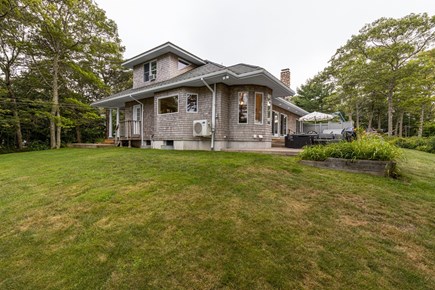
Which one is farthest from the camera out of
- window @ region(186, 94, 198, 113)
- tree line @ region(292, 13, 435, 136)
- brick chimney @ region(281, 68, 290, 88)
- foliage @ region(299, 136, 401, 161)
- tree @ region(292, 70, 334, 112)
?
tree @ region(292, 70, 334, 112)

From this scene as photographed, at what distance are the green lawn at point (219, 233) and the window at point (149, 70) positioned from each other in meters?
8.94

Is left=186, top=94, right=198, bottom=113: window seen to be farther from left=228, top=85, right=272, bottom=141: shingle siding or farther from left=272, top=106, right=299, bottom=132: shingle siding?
left=272, top=106, right=299, bottom=132: shingle siding

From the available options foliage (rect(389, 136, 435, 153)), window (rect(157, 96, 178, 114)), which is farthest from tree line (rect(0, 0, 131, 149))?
foliage (rect(389, 136, 435, 153))

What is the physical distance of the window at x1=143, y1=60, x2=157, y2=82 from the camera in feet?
37.6

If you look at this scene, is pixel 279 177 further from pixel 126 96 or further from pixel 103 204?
pixel 126 96

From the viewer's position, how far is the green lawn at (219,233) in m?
1.71

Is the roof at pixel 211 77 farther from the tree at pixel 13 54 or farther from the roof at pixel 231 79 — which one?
the tree at pixel 13 54

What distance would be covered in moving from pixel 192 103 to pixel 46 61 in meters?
12.6

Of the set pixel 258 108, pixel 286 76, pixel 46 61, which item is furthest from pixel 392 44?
pixel 46 61

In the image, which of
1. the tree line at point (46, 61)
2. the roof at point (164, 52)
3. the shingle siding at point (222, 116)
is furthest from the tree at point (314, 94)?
the tree line at point (46, 61)

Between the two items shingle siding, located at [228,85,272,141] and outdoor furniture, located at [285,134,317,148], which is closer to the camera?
outdoor furniture, located at [285,134,317,148]

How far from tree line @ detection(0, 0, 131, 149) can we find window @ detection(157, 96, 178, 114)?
20.8 ft

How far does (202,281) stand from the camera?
5.40 ft

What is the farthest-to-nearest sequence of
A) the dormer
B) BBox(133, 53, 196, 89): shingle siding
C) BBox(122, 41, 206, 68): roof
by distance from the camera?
BBox(133, 53, 196, 89): shingle siding < the dormer < BBox(122, 41, 206, 68): roof
